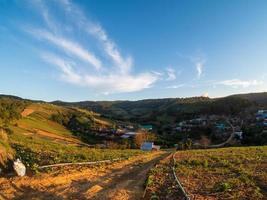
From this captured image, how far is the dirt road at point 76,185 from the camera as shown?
1448cm

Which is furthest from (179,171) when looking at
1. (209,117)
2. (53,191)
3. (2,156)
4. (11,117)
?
(209,117)

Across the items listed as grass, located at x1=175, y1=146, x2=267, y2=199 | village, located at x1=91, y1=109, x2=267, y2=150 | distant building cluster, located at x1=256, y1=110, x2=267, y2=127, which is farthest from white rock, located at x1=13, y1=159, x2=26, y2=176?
distant building cluster, located at x1=256, y1=110, x2=267, y2=127

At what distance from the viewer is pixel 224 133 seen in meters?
137

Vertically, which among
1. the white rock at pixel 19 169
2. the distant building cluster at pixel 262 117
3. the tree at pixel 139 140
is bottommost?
the tree at pixel 139 140

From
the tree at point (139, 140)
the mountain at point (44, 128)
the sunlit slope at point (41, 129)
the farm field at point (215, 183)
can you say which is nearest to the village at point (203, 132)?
the tree at point (139, 140)

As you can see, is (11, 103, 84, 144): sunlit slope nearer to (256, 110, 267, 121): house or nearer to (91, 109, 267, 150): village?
(91, 109, 267, 150): village

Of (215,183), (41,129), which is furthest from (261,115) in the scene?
(215,183)

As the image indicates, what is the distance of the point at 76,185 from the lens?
54.4 feet

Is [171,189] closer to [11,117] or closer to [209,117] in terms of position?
[11,117]

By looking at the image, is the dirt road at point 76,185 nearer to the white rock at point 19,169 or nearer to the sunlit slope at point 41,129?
the white rock at point 19,169

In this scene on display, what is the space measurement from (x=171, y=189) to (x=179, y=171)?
19.9 ft

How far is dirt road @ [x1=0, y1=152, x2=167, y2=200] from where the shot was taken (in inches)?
570

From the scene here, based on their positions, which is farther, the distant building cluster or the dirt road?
the distant building cluster

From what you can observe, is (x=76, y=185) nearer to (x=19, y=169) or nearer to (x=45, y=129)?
(x=19, y=169)
